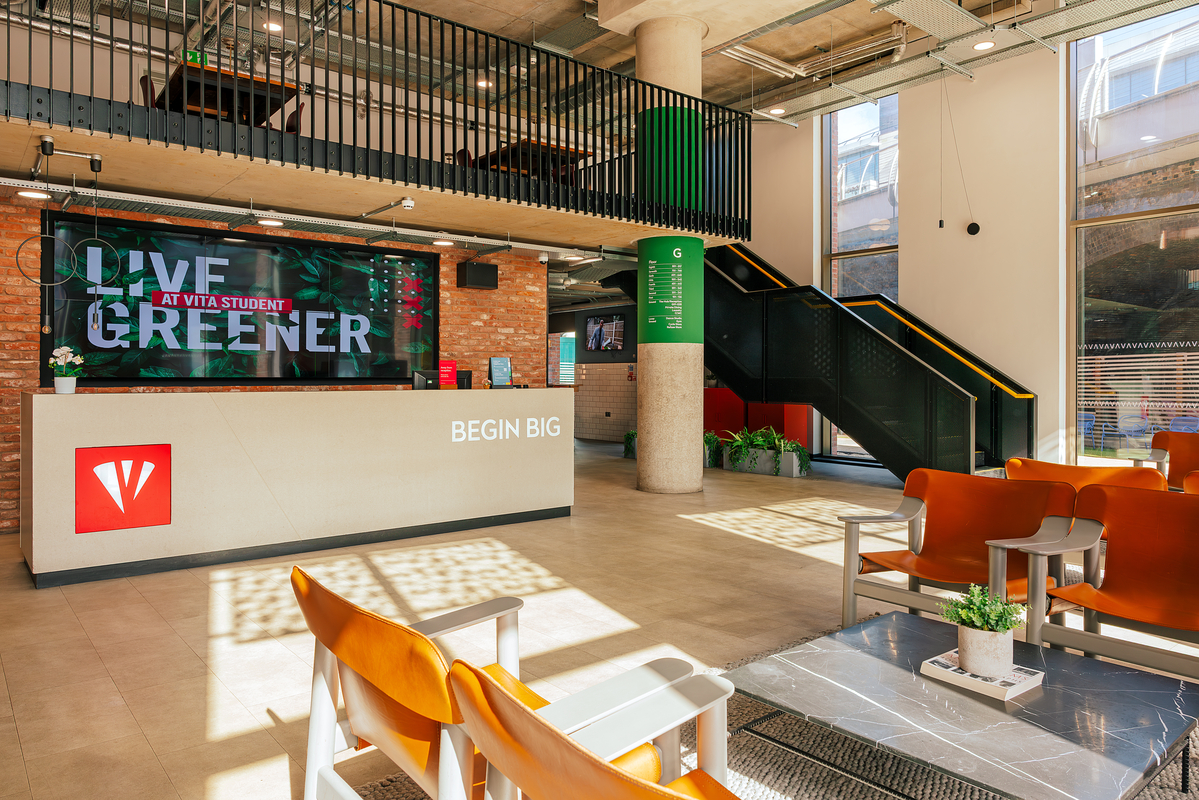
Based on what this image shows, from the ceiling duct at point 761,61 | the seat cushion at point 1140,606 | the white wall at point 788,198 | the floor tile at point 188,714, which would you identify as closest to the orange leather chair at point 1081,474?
the seat cushion at point 1140,606

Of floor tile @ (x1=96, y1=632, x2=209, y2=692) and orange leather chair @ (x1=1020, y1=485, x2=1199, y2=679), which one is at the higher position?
orange leather chair @ (x1=1020, y1=485, x2=1199, y2=679)

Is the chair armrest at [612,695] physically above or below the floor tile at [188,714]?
above

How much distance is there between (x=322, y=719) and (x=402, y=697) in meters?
0.46

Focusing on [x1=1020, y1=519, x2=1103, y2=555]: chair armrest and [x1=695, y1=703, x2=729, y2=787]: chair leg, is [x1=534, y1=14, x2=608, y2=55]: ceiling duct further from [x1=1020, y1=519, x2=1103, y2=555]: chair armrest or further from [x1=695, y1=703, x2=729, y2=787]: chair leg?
[x1=695, y1=703, x2=729, y2=787]: chair leg

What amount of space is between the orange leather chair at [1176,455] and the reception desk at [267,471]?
195 inches

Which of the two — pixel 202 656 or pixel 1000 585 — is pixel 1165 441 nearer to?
pixel 1000 585

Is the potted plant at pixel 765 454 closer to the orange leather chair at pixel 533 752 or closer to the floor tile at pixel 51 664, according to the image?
the floor tile at pixel 51 664

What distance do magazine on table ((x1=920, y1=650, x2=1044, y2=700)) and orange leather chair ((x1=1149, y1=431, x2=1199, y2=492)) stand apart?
15.3 feet

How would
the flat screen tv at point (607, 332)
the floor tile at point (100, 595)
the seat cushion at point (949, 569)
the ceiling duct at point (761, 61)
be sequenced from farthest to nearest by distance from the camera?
1. the flat screen tv at point (607, 332)
2. the ceiling duct at point (761, 61)
3. the floor tile at point (100, 595)
4. the seat cushion at point (949, 569)

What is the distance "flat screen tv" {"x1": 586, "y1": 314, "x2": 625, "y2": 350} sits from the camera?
15258 millimetres

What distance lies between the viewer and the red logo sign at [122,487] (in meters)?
4.77

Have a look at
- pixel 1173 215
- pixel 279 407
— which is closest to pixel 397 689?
pixel 279 407

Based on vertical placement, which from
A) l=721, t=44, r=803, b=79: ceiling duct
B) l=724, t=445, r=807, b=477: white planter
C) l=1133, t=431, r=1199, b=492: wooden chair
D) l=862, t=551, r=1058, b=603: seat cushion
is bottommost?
l=724, t=445, r=807, b=477: white planter

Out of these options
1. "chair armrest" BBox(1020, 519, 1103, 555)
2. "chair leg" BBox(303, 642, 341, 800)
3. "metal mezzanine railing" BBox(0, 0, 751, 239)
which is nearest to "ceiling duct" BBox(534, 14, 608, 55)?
"metal mezzanine railing" BBox(0, 0, 751, 239)
